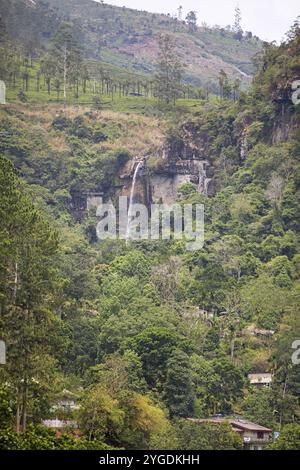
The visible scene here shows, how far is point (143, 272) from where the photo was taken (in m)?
63.6

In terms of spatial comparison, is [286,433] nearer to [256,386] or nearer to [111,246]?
[256,386]

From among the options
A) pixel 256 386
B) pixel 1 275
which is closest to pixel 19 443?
pixel 1 275

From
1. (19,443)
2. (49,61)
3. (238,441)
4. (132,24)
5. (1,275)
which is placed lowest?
(238,441)

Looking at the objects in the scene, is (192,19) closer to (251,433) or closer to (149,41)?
(149,41)

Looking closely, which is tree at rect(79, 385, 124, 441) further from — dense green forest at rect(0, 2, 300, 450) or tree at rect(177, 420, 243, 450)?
tree at rect(177, 420, 243, 450)

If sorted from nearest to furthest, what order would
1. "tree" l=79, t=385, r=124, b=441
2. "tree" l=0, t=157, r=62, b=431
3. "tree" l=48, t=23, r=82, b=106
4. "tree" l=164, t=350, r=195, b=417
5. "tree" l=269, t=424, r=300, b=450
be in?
1. "tree" l=0, t=157, r=62, b=431
2. "tree" l=269, t=424, r=300, b=450
3. "tree" l=79, t=385, r=124, b=441
4. "tree" l=164, t=350, r=195, b=417
5. "tree" l=48, t=23, r=82, b=106

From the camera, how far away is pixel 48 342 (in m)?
41.8

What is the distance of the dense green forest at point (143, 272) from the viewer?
41.7 meters

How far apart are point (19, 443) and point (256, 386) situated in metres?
24.1

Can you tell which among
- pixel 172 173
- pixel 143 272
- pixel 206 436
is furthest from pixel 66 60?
pixel 206 436

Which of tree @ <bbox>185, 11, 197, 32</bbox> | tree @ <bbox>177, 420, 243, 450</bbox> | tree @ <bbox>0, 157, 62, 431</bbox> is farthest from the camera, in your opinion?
tree @ <bbox>185, 11, 197, 32</bbox>

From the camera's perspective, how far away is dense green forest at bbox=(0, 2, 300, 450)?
137 ft

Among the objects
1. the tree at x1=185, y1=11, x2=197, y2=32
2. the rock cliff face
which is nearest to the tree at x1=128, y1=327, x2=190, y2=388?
the rock cliff face

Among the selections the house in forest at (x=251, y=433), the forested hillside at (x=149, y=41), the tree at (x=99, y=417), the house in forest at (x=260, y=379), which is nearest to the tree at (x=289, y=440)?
the house in forest at (x=251, y=433)
